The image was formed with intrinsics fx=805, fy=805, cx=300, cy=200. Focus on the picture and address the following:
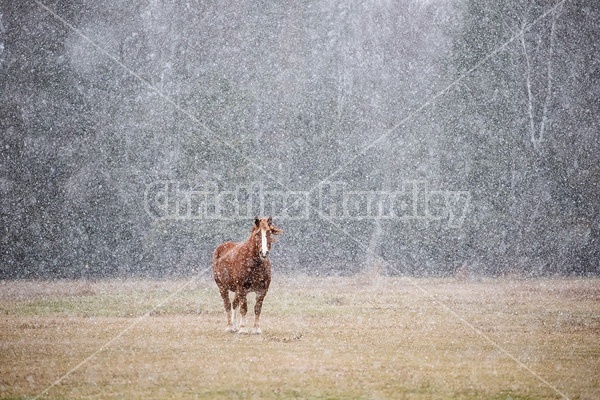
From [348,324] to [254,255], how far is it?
375 centimetres

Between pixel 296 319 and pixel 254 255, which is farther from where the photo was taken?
pixel 296 319

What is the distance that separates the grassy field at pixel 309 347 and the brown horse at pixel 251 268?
628 millimetres

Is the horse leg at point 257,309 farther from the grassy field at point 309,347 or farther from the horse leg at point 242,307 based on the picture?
the grassy field at point 309,347

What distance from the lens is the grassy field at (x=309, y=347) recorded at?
11000 millimetres

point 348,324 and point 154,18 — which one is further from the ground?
point 154,18

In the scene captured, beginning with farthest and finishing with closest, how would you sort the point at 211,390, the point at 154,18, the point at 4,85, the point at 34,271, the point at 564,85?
the point at 154,18
the point at 564,85
the point at 4,85
the point at 34,271
the point at 211,390

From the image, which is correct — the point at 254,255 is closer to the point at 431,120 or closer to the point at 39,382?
the point at 39,382

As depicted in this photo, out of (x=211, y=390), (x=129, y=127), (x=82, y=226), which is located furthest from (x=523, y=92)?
(x=211, y=390)

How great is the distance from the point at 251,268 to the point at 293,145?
1205 inches

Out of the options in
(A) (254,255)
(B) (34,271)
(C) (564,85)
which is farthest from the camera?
(C) (564,85)

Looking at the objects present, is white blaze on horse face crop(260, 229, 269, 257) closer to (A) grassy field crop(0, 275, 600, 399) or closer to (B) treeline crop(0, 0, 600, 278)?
(A) grassy field crop(0, 275, 600, 399)

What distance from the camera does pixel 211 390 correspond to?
10719 millimetres

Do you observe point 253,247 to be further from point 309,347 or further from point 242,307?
point 309,347

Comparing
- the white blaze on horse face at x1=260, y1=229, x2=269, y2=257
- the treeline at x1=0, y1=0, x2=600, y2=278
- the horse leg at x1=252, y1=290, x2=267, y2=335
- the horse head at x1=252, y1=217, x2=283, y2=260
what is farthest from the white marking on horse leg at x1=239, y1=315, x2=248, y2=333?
the treeline at x1=0, y1=0, x2=600, y2=278
